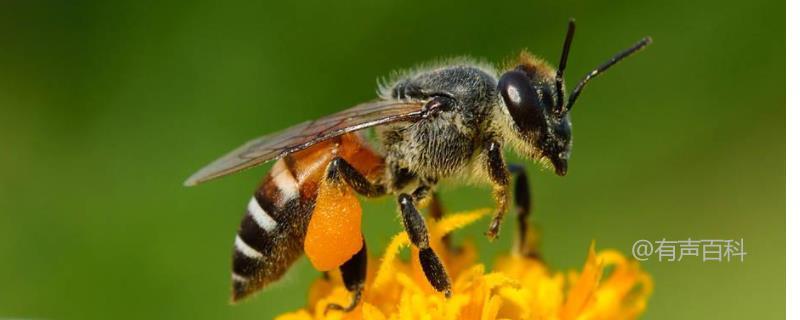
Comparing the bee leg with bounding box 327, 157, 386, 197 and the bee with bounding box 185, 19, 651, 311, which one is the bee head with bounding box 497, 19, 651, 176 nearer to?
the bee with bounding box 185, 19, 651, 311

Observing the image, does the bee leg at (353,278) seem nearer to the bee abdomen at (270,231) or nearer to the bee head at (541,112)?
the bee abdomen at (270,231)

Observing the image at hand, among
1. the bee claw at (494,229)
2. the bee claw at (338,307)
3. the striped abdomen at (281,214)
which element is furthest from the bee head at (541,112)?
the bee claw at (338,307)

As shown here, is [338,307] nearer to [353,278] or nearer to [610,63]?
[353,278]

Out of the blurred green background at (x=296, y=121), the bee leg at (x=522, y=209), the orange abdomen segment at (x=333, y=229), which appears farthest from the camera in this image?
the blurred green background at (x=296, y=121)

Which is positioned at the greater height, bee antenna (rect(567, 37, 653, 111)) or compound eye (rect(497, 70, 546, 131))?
bee antenna (rect(567, 37, 653, 111))

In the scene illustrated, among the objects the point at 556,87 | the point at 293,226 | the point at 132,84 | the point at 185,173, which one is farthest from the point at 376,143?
the point at 132,84

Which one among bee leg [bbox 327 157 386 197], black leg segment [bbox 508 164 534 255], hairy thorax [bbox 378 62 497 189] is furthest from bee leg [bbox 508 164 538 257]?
bee leg [bbox 327 157 386 197]
